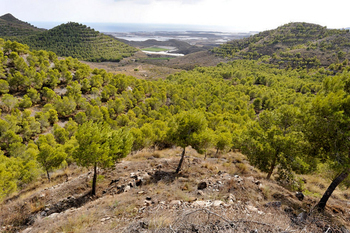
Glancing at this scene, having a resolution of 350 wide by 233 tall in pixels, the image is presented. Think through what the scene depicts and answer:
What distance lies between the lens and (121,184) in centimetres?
1930

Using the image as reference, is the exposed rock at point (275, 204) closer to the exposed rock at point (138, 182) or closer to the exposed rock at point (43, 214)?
the exposed rock at point (138, 182)

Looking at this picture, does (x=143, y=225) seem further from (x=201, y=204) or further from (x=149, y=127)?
(x=149, y=127)

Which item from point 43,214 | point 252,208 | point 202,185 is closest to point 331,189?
point 252,208

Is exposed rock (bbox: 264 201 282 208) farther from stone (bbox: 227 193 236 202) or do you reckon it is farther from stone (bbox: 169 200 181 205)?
stone (bbox: 169 200 181 205)

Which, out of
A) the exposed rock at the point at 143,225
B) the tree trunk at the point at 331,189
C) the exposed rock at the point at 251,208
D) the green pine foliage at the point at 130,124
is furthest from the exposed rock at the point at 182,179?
the tree trunk at the point at 331,189

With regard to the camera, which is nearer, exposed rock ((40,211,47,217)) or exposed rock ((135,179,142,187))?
exposed rock ((40,211,47,217))

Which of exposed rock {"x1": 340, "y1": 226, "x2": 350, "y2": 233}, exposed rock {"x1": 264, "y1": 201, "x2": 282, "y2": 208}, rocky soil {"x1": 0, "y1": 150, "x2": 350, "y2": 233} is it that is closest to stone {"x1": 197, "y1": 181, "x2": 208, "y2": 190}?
rocky soil {"x1": 0, "y1": 150, "x2": 350, "y2": 233}

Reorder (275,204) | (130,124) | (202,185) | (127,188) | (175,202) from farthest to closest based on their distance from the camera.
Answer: (130,124) < (127,188) < (202,185) < (175,202) < (275,204)

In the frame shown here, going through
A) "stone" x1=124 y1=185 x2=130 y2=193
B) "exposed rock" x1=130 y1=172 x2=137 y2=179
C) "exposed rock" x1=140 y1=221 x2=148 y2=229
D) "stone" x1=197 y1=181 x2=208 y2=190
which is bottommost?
"exposed rock" x1=130 y1=172 x2=137 y2=179

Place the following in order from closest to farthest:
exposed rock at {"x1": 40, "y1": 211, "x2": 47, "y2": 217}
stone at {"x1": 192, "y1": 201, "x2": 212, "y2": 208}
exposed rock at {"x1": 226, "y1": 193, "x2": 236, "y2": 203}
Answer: stone at {"x1": 192, "y1": 201, "x2": 212, "y2": 208}
exposed rock at {"x1": 226, "y1": 193, "x2": 236, "y2": 203}
exposed rock at {"x1": 40, "y1": 211, "x2": 47, "y2": 217}

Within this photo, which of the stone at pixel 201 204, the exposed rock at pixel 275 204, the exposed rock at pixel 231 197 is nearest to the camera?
the stone at pixel 201 204

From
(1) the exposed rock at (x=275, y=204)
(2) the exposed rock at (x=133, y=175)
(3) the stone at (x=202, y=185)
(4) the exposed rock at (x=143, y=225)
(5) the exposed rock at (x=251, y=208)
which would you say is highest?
(4) the exposed rock at (x=143, y=225)

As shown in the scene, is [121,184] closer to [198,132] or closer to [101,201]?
[101,201]

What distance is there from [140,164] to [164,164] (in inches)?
142
